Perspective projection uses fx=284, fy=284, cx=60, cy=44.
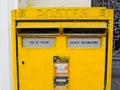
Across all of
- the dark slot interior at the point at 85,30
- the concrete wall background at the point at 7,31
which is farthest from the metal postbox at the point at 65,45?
the concrete wall background at the point at 7,31

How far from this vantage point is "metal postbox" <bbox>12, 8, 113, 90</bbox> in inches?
111

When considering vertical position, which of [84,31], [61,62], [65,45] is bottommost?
[61,62]

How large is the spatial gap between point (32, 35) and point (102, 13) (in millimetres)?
733

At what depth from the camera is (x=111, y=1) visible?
3.95 m

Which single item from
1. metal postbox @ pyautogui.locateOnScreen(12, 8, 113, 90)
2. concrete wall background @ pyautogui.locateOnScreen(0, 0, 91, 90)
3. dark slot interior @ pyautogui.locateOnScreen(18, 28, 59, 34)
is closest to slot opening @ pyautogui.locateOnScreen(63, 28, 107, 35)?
metal postbox @ pyautogui.locateOnScreen(12, 8, 113, 90)

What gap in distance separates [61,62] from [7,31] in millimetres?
1063

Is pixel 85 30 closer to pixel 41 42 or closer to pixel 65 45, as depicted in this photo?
pixel 65 45

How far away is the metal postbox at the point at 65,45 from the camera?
2.83m

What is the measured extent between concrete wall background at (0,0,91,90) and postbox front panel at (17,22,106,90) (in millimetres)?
799

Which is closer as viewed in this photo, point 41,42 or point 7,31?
point 41,42

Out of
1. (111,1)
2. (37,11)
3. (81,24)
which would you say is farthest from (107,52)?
(111,1)

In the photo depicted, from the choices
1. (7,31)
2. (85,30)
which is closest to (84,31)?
(85,30)

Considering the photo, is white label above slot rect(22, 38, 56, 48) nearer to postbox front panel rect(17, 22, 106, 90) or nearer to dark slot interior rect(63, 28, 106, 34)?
postbox front panel rect(17, 22, 106, 90)

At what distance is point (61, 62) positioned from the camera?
9.48 feet
